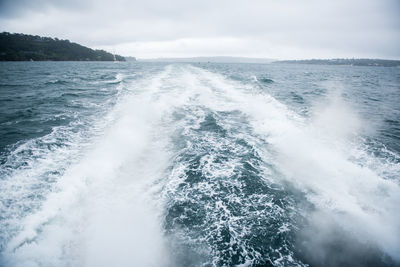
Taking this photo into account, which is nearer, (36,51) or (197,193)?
(197,193)

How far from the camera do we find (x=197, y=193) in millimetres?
6383

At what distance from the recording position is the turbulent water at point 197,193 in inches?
177

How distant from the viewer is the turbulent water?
448cm

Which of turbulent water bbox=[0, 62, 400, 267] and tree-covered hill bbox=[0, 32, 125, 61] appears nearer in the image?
turbulent water bbox=[0, 62, 400, 267]

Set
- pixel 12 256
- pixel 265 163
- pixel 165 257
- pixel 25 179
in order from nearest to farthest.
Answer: pixel 12 256
pixel 165 257
pixel 25 179
pixel 265 163

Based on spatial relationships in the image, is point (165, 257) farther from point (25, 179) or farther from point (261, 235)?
point (25, 179)

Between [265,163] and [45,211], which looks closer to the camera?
[45,211]

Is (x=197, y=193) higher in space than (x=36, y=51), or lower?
lower

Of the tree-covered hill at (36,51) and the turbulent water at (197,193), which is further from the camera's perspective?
the tree-covered hill at (36,51)

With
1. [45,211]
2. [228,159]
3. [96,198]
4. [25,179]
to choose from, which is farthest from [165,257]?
[25,179]

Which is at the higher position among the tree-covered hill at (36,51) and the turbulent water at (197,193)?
the tree-covered hill at (36,51)

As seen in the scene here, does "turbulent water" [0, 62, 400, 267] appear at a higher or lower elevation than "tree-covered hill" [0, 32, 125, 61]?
lower

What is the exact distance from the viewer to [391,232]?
4.85m

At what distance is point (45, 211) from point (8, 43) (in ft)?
463
